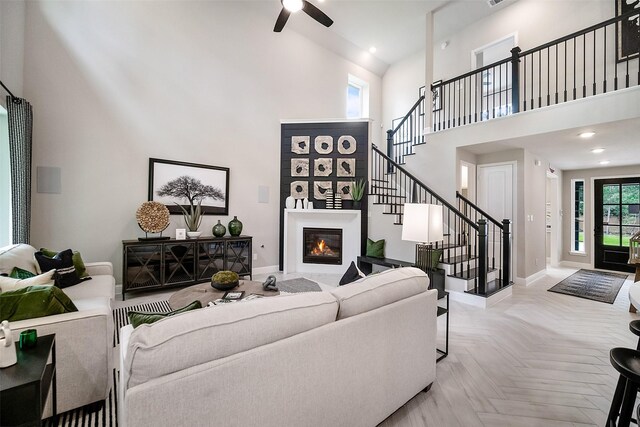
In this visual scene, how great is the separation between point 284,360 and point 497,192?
5676 millimetres

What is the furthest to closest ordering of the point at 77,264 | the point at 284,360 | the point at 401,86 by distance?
the point at 401,86
the point at 77,264
the point at 284,360

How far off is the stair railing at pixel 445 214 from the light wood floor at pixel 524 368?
74 cm

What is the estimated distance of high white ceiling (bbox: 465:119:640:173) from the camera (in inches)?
149

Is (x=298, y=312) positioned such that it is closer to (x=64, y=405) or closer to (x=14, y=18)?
(x=64, y=405)

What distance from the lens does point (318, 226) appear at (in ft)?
18.3

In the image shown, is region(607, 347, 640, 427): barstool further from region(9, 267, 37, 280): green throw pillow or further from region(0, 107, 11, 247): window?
region(0, 107, 11, 247): window

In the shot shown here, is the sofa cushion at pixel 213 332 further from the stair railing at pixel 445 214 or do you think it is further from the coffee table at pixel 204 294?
the stair railing at pixel 445 214

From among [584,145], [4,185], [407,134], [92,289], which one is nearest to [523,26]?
[584,145]

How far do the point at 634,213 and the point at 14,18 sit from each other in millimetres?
11218

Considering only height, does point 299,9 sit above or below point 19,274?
above

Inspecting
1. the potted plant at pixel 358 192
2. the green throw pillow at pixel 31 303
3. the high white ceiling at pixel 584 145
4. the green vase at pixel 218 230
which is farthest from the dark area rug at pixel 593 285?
the green throw pillow at pixel 31 303

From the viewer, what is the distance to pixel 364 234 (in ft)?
17.6

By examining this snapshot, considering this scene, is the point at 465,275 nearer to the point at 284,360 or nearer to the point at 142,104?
the point at 284,360

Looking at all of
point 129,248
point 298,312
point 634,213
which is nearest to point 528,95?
point 634,213
